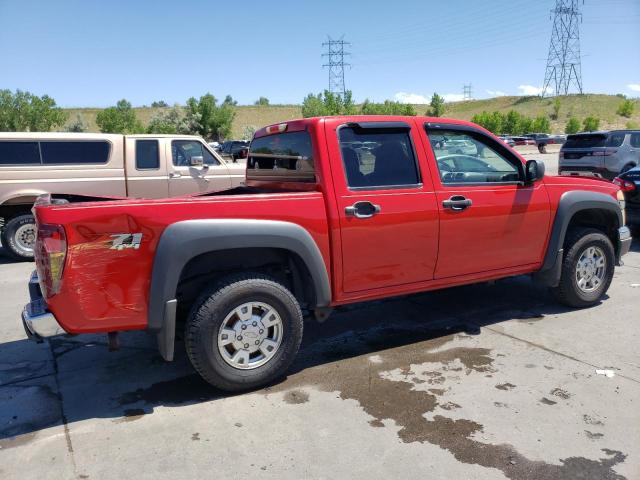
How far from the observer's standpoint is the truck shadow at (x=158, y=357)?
3590 millimetres

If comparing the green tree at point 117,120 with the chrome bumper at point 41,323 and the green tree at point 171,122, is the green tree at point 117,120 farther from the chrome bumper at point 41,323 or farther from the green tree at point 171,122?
the chrome bumper at point 41,323

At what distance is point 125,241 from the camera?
10.6ft

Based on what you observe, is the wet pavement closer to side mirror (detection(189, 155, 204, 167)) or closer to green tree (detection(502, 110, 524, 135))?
side mirror (detection(189, 155, 204, 167))

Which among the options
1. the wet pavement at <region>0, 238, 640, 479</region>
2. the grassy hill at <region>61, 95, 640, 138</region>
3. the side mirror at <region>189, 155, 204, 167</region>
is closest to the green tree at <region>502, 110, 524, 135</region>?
the grassy hill at <region>61, 95, 640, 138</region>

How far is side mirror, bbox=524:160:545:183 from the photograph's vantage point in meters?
4.73

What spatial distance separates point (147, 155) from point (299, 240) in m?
6.59

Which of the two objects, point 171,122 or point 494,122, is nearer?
point 494,122

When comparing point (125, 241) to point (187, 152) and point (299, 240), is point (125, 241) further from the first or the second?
point (187, 152)

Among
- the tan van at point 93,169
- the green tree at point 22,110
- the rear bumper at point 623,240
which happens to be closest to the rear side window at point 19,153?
the tan van at point 93,169

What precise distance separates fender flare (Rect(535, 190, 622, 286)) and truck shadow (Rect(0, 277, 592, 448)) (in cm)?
47

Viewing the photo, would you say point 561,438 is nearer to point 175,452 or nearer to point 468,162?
point 175,452

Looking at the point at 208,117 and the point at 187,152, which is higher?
the point at 208,117

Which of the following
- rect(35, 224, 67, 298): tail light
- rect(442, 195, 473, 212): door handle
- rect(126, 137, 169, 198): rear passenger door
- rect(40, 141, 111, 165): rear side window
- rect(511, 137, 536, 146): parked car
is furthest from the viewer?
rect(511, 137, 536, 146): parked car

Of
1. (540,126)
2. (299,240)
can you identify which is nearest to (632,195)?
(299,240)
